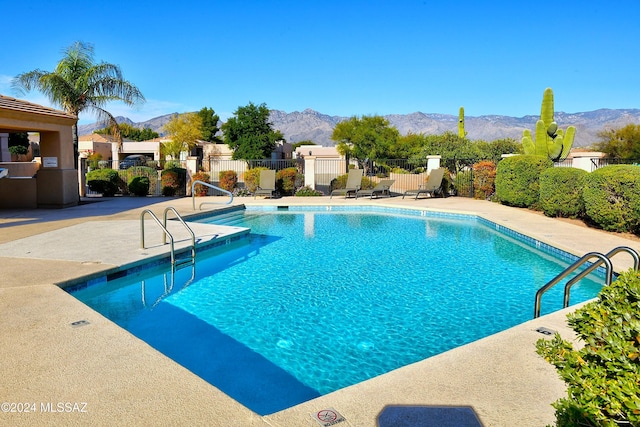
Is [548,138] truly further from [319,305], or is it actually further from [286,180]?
[319,305]

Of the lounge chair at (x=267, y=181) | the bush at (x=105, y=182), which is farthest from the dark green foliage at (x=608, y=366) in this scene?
the bush at (x=105, y=182)

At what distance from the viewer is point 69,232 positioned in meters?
9.72

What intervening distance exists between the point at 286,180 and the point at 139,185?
603 centimetres

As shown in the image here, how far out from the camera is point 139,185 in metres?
19.9

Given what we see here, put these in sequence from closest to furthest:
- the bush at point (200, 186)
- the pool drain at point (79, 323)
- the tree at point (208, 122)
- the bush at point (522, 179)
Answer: the pool drain at point (79, 323)
the bush at point (522, 179)
the bush at point (200, 186)
the tree at point (208, 122)

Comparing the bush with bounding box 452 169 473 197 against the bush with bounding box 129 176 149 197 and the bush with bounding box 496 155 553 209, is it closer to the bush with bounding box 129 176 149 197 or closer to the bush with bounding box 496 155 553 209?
the bush with bounding box 496 155 553 209

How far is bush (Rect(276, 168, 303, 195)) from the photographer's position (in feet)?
66.3

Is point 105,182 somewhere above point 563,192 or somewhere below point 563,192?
above

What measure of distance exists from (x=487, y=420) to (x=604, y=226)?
30.9ft

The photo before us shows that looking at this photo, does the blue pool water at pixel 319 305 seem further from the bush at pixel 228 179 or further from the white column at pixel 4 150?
the white column at pixel 4 150

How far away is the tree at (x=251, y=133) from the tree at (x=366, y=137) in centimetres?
777

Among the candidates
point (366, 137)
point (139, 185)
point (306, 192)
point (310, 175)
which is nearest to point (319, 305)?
point (306, 192)

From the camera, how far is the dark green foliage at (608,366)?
163 centimetres

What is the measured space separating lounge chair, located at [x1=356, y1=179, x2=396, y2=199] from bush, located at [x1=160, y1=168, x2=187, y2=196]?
7275 mm
